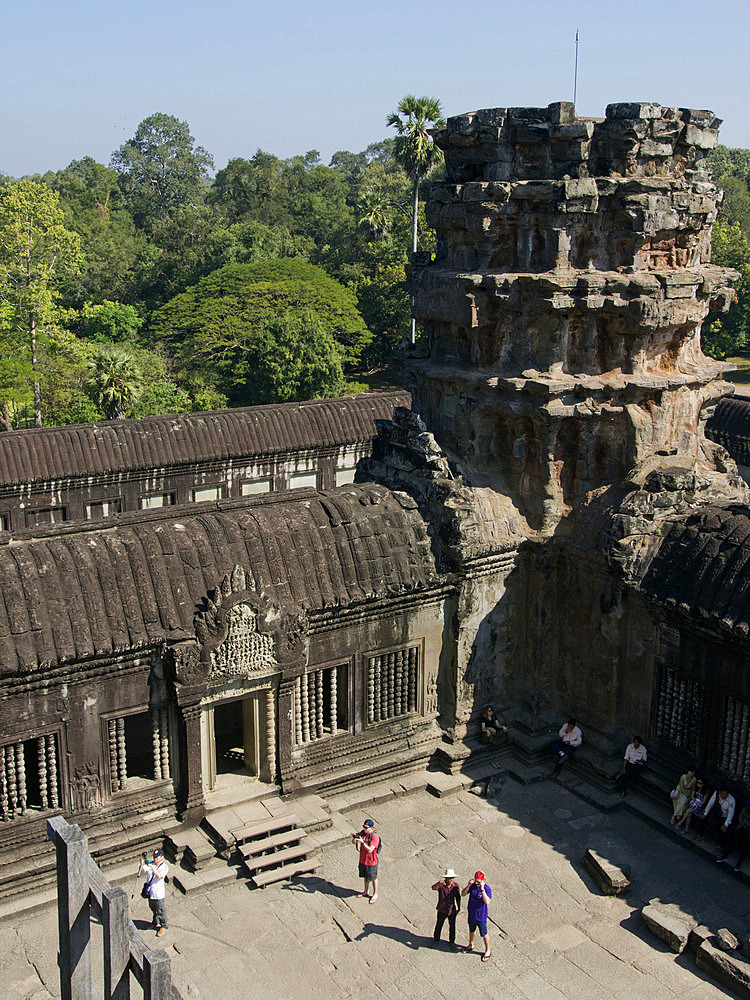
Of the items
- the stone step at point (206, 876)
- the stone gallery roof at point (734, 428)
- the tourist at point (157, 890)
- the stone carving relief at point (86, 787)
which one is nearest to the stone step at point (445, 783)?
the stone step at point (206, 876)

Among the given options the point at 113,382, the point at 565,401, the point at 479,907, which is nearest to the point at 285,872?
the point at 479,907

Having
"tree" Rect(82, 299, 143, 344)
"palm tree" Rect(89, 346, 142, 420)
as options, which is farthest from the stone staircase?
"tree" Rect(82, 299, 143, 344)

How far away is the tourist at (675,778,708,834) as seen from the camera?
45.1 feet

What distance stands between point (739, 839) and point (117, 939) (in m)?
9.85

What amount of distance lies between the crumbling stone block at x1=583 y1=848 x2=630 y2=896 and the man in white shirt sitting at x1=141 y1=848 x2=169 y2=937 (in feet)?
18.4

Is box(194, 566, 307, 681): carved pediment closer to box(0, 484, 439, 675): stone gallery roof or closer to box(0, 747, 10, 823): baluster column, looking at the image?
box(0, 484, 439, 675): stone gallery roof

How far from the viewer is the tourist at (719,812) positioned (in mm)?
13281

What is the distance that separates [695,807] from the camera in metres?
13.7

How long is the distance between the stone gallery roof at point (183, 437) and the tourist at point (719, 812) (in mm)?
16490

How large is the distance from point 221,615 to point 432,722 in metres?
4.49

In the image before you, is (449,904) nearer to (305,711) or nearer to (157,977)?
(305,711)

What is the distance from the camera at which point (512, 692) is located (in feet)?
53.8

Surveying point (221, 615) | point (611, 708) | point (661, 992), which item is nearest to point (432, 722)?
point (611, 708)

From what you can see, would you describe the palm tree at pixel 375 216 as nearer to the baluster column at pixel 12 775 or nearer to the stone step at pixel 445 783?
the stone step at pixel 445 783
